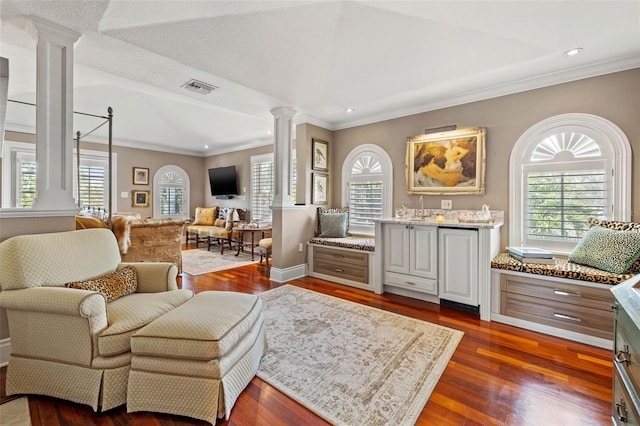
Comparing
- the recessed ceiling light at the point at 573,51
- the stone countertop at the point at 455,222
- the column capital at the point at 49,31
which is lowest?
the stone countertop at the point at 455,222

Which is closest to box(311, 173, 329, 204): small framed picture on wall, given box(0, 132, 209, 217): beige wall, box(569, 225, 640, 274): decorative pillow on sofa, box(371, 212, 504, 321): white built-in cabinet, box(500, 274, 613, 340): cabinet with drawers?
box(371, 212, 504, 321): white built-in cabinet

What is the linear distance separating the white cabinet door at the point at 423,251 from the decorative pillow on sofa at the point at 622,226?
4.87 feet

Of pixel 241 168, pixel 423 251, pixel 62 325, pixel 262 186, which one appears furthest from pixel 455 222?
pixel 241 168

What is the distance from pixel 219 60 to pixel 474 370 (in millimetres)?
3498

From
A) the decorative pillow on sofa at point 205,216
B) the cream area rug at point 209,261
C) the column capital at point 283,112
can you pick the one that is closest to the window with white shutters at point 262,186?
the cream area rug at point 209,261

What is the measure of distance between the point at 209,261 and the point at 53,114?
12.3 feet

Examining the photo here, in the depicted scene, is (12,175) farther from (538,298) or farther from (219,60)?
(538,298)

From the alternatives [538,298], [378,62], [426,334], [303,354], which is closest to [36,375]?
[303,354]

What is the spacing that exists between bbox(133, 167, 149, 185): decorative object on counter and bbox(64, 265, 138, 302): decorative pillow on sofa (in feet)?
19.4

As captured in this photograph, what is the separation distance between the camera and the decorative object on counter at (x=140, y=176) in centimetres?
721

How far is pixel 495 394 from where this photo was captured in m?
1.82

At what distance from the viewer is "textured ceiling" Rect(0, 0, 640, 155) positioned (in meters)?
2.23

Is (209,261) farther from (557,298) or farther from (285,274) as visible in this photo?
(557,298)

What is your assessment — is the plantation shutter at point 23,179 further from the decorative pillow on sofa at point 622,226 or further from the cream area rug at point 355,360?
the decorative pillow on sofa at point 622,226
